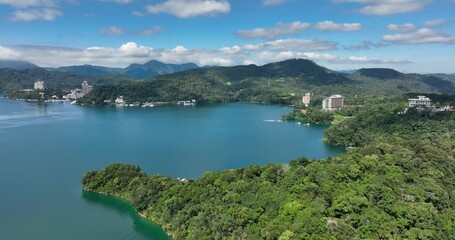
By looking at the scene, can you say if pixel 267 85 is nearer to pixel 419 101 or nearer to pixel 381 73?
pixel 381 73

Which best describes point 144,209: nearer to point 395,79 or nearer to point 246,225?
point 246,225

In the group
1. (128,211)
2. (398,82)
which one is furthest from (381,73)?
(128,211)

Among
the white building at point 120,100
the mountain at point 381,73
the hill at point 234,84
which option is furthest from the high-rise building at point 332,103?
the mountain at point 381,73

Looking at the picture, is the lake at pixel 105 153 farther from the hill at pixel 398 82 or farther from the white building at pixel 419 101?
the hill at pixel 398 82

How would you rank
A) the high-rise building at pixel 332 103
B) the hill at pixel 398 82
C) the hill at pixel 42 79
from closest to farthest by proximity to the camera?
the high-rise building at pixel 332 103
the hill at pixel 398 82
the hill at pixel 42 79

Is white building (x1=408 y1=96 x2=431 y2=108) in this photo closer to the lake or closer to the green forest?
the lake

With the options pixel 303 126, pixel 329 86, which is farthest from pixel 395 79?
pixel 303 126
